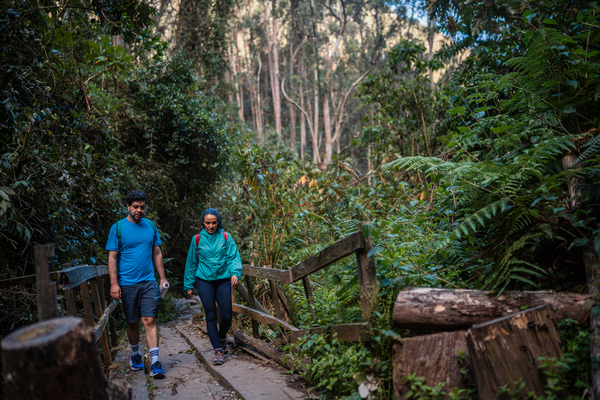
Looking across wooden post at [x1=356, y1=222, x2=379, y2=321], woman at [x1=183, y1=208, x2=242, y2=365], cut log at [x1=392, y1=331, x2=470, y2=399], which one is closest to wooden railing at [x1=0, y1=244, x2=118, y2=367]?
woman at [x1=183, y1=208, x2=242, y2=365]

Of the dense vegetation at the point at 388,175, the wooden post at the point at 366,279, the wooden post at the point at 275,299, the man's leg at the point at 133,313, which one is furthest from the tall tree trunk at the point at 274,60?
the wooden post at the point at 366,279

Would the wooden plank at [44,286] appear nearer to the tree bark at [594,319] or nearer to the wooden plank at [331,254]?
the wooden plank at [331,254]

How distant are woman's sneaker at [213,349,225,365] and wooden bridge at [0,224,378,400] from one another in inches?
4.1

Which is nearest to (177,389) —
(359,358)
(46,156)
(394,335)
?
(359,358)

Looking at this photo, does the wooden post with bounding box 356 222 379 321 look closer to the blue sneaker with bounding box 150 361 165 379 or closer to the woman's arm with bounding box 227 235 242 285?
the woman's arm with bounding box 227 235 242 285

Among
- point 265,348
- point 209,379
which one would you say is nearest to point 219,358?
point 209,379

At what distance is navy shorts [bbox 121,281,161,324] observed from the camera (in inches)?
180

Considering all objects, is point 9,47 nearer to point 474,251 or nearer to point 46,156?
point 46,156

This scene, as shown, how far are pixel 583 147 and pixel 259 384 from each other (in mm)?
3536

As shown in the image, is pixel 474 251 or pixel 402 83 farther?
pixel 402 83

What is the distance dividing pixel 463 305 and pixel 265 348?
2.63 m

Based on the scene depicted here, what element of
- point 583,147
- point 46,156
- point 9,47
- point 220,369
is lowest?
point 220,369

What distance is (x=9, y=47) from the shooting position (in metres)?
4.44

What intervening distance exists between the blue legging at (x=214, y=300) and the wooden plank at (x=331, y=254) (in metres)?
1.13
